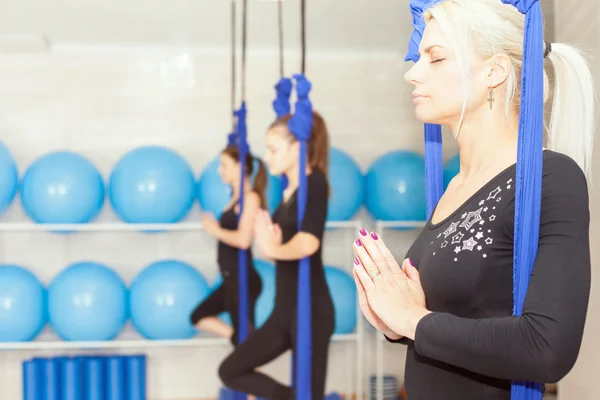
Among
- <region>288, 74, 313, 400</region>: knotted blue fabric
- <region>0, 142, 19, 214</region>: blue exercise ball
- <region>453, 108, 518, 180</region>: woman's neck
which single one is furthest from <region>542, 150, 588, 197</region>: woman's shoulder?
<region>0, 142, 19, 214</region>: blue exercise ball

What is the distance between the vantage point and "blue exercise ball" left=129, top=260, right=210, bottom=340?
3.45m

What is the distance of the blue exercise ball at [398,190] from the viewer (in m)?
3.73

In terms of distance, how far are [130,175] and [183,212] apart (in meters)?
0.34

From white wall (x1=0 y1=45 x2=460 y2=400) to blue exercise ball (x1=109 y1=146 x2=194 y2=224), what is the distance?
0.91ft

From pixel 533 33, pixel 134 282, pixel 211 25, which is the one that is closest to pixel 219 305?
pixel 134 282

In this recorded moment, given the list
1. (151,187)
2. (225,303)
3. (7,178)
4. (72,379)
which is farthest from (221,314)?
(7,178)

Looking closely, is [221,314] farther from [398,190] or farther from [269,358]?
[398,190]

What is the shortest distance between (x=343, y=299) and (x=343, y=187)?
601 millimetres

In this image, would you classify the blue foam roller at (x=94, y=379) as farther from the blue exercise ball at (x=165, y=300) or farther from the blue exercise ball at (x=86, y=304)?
the blue exercise ball at (x=165, y=300)

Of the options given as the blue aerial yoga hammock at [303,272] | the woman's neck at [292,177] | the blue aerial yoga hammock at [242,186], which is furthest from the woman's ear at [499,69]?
the blue aerial yoga hammock at [242,186]

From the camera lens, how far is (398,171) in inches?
147

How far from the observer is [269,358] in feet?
10.3

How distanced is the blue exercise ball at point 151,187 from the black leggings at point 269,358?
2.74 ft

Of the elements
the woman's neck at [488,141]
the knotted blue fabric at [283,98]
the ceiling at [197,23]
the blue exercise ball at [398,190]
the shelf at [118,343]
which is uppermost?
the ceiling at [197,23]
